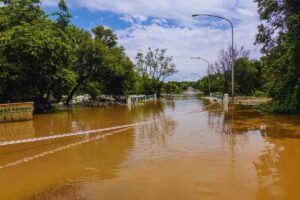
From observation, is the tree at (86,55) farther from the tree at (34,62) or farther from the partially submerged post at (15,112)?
the partially submerged post at (15,112)

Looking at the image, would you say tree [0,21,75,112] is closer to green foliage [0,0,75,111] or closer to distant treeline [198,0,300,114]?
green foliage [0,0,75,111]

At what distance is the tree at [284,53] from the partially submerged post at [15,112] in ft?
51.2

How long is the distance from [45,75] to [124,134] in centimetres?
1643

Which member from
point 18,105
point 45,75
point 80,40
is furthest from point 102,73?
point 18,105

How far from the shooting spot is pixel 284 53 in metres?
22.7

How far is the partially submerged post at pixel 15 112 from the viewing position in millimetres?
19297

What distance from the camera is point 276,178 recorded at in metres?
6.59

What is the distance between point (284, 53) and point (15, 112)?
18003 millimetres

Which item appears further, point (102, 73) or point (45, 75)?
point (102, 73)

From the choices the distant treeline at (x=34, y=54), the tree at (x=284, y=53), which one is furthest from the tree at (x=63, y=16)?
the tree at (x=284, y=53)

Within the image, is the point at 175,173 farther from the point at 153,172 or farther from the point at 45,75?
the point at 45,75

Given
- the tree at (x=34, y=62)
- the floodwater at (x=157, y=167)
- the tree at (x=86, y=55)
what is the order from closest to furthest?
the floodwater at (x=157, y=167), the tree at (x=34, y=62), the tree at (x=86, y=55)

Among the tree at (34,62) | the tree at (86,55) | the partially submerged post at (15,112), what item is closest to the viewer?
the partially submerged post at (15,112)

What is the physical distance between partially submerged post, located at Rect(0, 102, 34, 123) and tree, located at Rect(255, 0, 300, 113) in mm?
A: 15617
